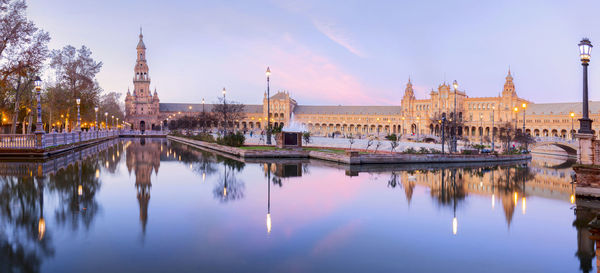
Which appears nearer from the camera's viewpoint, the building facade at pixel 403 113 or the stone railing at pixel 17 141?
the stone railing at pixel 17 141

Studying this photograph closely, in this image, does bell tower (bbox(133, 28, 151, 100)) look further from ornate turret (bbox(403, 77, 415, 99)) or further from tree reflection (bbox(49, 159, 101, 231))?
tree reflection (bbox(49, 159, 101, 231))

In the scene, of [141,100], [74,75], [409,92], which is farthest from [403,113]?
[74,75]

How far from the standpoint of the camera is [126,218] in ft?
28.0

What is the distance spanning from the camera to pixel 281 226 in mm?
8109

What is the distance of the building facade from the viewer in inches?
3999

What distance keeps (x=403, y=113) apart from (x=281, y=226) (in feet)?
396

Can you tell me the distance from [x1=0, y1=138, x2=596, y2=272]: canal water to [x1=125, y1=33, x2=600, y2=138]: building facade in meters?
84.8

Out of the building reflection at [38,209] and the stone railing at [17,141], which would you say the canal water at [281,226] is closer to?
the building reflection at [38,209]

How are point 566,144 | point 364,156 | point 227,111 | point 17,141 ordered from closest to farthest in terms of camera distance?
point 364,156 → point 17,141 → point 566,144 → point 227,111

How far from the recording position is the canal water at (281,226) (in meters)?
6.03

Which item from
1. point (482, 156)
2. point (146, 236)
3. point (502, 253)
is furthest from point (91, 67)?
point (502, 253)

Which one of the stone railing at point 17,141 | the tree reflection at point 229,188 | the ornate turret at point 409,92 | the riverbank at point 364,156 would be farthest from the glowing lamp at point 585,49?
the ornate turret at point 409,92

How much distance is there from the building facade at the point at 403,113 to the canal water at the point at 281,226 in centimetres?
8481

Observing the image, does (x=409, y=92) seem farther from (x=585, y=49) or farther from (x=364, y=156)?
(x=585, y=49)
